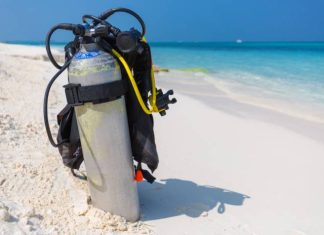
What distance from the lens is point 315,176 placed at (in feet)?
12.7

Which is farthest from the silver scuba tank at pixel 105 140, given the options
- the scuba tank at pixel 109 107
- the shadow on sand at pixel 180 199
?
the shadow on sand at pixel 180 199

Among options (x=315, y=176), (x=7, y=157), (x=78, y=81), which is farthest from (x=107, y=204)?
(x=315, y=176)

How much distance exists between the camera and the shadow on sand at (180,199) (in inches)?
117

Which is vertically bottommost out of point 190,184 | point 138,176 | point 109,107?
point 190,184

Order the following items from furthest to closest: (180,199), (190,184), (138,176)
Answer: (190,184)
(180,199)
(138,176)

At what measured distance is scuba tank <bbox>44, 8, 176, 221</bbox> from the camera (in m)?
2.38

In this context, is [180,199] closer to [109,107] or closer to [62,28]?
[109,107]

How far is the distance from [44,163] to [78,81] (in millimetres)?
1079

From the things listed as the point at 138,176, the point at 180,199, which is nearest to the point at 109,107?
the point at 138,176

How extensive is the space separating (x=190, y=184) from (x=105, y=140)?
128cm

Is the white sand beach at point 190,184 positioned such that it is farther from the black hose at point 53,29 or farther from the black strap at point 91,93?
the black hose at point 53,29

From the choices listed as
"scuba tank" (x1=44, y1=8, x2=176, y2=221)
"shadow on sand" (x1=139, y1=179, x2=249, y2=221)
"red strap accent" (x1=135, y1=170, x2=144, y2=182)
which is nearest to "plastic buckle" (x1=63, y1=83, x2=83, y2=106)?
"scuba tank" (x1=44, y1=8, x2=176, y2=221)

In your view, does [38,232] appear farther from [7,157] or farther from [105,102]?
[7,157]

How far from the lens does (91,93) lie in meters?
2.37
